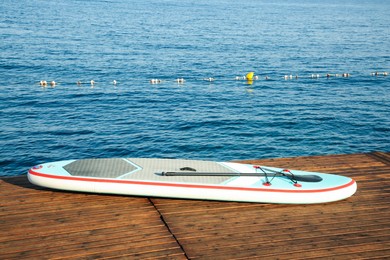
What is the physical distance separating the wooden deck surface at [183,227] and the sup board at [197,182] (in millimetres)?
227

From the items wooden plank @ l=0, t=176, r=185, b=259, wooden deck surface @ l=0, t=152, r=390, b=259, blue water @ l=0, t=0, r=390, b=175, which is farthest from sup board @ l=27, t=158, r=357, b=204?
blue water @ l=0, t=0, r=390, b=175

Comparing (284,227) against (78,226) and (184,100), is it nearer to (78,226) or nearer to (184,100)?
(78,226)

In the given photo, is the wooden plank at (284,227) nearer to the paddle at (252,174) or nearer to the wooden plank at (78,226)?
the wooden plank at (78,226)

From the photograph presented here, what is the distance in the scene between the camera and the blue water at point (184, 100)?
25.9 m

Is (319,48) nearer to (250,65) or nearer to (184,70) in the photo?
(250,65)

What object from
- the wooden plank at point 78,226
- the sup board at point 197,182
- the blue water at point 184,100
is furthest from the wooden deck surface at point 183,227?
the blue water at point 184,100

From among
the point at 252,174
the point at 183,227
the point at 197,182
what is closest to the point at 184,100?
the point at 252,174

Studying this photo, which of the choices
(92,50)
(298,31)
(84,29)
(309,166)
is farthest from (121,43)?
(309,166)

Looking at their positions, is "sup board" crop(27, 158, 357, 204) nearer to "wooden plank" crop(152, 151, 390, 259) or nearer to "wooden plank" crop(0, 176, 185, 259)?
"wooden plank" crop(152, 151, 390, 259)

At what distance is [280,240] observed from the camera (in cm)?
895

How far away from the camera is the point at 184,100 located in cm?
3497

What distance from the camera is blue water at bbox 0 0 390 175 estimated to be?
25.9 meters

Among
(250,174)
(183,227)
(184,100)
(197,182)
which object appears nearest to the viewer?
(183,227)

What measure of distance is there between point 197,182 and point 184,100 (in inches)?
961
